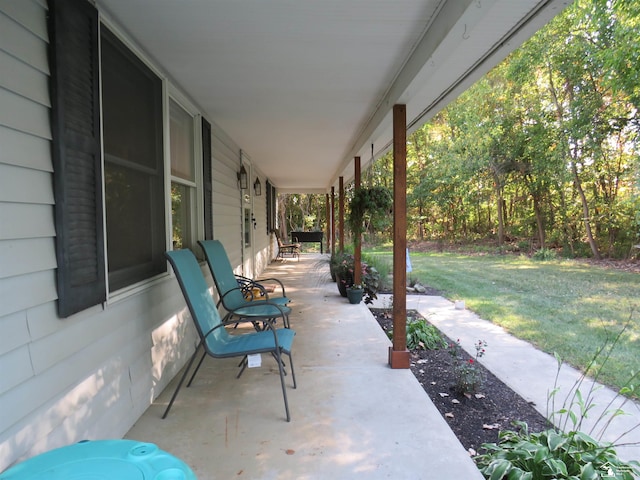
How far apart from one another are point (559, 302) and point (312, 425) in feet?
17.5

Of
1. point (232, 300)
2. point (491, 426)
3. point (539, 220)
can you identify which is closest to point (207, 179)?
point (232, 300)

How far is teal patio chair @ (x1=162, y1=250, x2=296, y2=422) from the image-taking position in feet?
7.52

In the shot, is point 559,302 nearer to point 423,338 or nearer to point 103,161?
point 423,338

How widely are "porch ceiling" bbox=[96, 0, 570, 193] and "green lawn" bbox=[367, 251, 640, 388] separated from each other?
5.94 feet

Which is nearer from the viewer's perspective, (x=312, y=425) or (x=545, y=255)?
(x=312, y=425)

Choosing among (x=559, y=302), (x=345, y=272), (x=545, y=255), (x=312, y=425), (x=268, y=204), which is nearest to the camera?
(x=312, y=425)

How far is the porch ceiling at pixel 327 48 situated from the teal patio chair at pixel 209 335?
4.49ft

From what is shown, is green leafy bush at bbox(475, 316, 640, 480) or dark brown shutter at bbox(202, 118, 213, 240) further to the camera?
dark brown shutter at bbox(202, 118, 213, 240)

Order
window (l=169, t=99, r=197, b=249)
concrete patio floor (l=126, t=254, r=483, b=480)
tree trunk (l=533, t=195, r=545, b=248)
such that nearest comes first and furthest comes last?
concrete patio floor (l=126, t=254, r=483, b=480)
window (l=169, t=99, r=197, b=249)
tree trunk (l=533, t=195, r=545, b=248)

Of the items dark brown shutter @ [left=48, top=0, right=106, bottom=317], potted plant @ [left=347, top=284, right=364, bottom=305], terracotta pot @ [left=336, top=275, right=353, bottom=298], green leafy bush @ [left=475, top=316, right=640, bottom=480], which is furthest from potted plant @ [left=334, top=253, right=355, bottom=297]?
dark brown shutter @ [left=48, top=0, right=106, bottom=317]

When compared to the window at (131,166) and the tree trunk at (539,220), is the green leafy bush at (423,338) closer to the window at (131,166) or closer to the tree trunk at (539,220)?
the window at (131,166)

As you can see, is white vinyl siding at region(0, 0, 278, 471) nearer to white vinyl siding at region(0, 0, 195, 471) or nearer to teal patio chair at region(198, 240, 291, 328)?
white vinyl siding at region(0, 0, 195, 471)

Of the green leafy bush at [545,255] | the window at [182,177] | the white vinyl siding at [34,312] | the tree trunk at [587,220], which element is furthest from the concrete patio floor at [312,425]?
the tree trunk at [587,220]

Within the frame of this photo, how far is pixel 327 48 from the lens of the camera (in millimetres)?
2377
